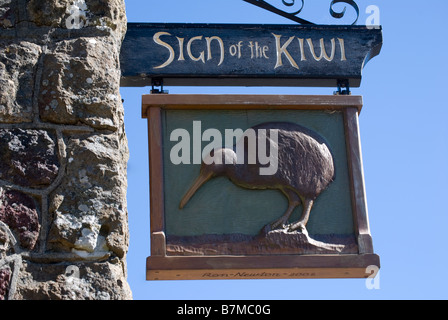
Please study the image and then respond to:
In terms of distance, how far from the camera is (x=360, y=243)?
120 inches

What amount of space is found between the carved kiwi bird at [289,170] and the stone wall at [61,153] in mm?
652

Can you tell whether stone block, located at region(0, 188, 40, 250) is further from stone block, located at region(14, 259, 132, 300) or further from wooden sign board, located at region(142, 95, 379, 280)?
wooden sign board, located at region(142, 95, 379, 280)

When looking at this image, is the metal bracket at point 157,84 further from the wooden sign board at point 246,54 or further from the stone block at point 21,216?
the stone block at point 21,216

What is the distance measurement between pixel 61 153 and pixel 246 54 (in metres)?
1.30

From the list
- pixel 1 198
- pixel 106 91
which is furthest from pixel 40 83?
pixel 1 198

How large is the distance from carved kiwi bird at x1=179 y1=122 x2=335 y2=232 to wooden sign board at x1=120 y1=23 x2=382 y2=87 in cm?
31

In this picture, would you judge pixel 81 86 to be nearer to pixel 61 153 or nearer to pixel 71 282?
pixel 61 153

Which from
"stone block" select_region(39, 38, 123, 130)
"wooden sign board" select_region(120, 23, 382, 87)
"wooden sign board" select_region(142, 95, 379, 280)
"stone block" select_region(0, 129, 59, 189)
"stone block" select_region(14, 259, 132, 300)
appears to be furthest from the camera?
"wooden sign board" select_region(120, 23, 382, 87)

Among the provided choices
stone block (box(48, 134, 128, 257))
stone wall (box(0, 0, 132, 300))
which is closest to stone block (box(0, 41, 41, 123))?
stone wall (box(0, 0, 132, 300))

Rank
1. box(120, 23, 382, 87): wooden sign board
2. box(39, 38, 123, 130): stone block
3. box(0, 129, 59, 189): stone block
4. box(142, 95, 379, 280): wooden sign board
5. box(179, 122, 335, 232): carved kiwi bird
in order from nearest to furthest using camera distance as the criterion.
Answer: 1. box(0, 129, 59, 189): stone block
2. box(39, 38, 123, 130): stone block
3. box(142, 95, 379, 280): wooden sign board
4. box(179, 122, 335, 232): carved kiwi bird
5. box(120, 23, 382, 87): wooden sign board

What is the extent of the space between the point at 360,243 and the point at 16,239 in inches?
54.7

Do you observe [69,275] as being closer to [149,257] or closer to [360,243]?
[149,257]

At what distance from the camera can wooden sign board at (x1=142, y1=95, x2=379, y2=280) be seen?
298 centimetres
